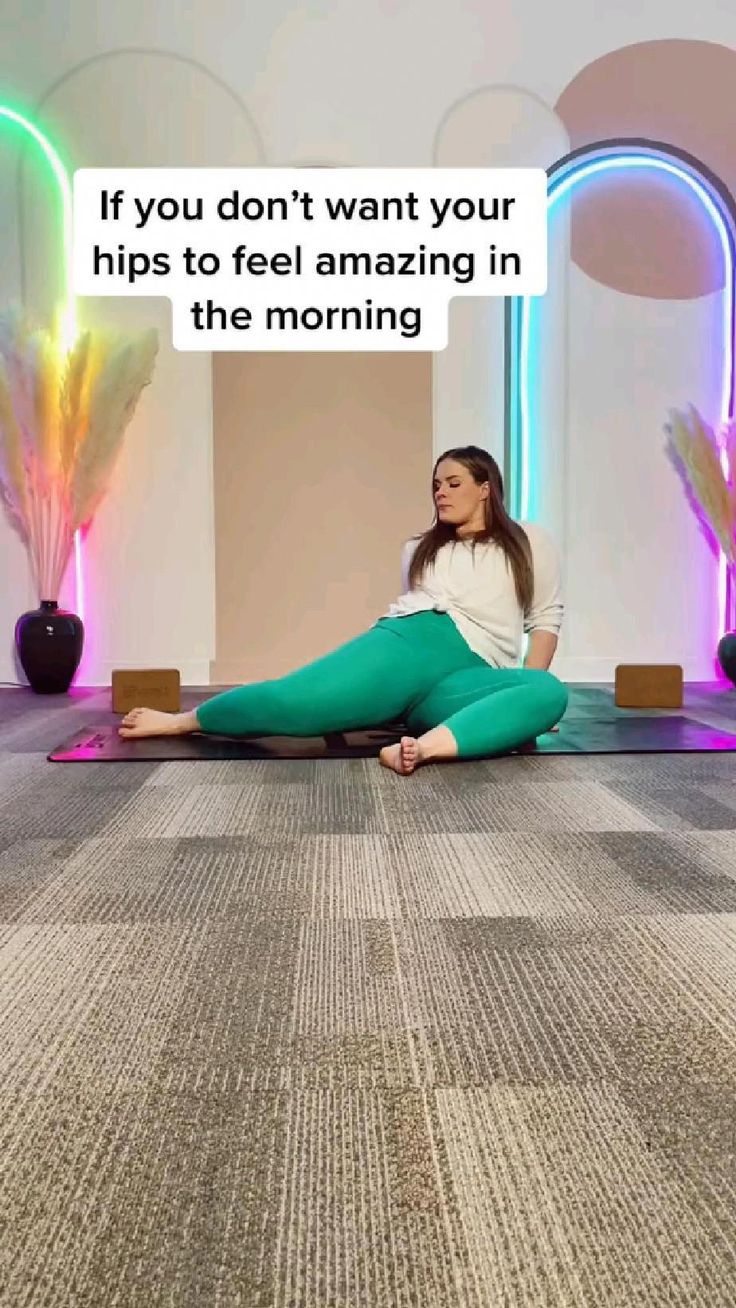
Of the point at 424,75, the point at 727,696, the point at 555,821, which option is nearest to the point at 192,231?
the point at 424,75

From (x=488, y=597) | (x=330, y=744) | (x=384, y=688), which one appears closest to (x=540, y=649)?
(x=488, y=597)

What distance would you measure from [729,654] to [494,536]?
1.64 meters

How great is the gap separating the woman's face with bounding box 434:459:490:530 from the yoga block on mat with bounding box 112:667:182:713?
3.14ft

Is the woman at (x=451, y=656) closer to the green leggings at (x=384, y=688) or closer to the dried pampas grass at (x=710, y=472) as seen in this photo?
the green leggings at (x=384, y=688)

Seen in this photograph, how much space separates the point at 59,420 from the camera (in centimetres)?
346

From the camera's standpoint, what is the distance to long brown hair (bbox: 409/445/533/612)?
84.4 inches

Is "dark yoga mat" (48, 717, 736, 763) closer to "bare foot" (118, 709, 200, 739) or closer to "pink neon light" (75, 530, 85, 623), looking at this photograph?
"bare foot" (118, 709, 200, 739)

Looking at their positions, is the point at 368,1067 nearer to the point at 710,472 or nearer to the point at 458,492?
the point at 458,492

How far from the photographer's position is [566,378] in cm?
367

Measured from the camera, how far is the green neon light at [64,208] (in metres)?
3.55

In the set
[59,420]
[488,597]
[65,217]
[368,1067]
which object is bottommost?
[368,1067]

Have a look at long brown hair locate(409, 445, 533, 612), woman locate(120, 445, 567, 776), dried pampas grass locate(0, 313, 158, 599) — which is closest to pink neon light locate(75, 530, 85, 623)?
dried pampas grass locate(0, 313, 158, 599)

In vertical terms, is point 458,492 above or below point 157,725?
above

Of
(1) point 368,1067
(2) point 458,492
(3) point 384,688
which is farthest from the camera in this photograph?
(2) point 458,492
